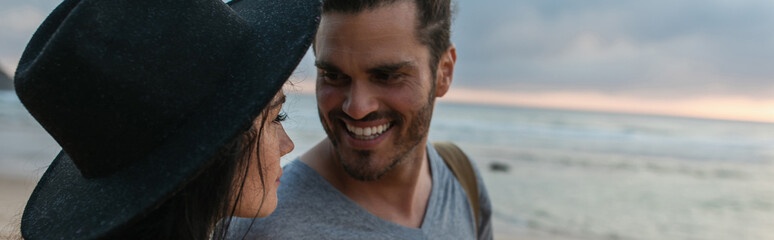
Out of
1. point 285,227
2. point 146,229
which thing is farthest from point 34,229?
point 285,227

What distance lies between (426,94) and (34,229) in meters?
1.38

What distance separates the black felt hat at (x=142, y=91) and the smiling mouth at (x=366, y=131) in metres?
0.91

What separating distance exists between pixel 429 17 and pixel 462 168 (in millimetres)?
881

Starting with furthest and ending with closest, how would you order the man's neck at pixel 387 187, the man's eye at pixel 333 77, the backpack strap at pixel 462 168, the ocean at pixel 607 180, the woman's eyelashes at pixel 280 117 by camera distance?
the ocean at pixel 607 180 < the backpack strap at pixel 462 168 < the man's neck at pixel 387 187 < the man's eye at pixel 333 77 < the woman's eyelashes at pixel 280 117

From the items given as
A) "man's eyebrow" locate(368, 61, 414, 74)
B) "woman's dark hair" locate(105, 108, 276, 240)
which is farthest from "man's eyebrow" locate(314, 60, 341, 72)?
"woman's dark hair" locate(105, 108, 276, 240)

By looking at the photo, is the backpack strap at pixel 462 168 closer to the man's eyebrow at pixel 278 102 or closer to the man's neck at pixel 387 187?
the man's neck at pixel 387 187

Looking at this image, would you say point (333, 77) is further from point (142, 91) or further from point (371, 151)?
point (142, 91)

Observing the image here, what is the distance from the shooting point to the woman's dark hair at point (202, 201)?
110 centimetres

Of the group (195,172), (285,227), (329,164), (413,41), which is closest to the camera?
(195,172)

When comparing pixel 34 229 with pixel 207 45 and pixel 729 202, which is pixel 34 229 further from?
pixel 729 202

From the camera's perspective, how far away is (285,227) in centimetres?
181

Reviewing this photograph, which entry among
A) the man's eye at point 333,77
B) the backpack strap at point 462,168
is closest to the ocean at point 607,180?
the man's eye at point 333,77

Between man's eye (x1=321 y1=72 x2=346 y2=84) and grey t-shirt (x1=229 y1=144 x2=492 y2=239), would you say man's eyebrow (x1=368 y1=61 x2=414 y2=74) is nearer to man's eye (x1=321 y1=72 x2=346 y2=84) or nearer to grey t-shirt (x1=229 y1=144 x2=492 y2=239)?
man's eye (x1=321 y1=72 x2=346 y2=84)

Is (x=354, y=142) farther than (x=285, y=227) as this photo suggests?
Yes
